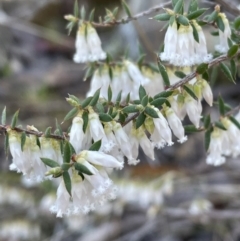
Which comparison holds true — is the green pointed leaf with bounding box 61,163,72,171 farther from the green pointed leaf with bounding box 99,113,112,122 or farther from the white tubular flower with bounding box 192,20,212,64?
the white tubular flower with bounding box 192,20,212,64

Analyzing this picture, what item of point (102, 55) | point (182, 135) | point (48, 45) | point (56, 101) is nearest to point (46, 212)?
point (56, 101)

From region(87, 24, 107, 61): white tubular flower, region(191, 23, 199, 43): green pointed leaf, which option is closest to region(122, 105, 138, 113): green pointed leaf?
region(191, 23, 199, 43): green pointed leaf

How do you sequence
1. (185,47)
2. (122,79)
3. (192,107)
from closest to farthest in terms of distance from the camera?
(192,107) < (185,47) < (122,79)

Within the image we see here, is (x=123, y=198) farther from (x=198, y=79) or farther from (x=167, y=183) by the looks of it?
(x=198, y=79)

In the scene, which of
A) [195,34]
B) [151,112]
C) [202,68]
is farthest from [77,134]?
[195,34]

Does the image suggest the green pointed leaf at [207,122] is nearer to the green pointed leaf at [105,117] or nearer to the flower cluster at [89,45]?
the flower cluster at [89,45]

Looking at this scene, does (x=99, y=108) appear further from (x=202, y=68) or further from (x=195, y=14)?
(x=195, y=14)

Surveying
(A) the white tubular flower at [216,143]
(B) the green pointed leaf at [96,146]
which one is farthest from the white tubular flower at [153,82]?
(B) the green pointed leaf at [96,146]
